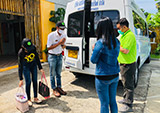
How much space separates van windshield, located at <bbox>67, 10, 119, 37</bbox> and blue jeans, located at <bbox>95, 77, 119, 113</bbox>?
1945 millimetres

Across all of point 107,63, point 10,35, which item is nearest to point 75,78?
point 107,63

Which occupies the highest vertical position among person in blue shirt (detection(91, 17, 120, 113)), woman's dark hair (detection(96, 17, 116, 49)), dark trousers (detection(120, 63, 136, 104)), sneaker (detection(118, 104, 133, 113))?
woman's dark hair (detection(96, 17, 116, 49))

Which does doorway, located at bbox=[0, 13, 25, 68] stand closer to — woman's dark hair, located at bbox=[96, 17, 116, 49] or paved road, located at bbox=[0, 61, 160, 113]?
paved road, located at bbox=[0, 61, 160, 113]

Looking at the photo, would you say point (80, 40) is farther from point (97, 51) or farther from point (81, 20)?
point (97, 51)

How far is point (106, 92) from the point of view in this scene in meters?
1.98

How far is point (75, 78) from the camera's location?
5.11 metres

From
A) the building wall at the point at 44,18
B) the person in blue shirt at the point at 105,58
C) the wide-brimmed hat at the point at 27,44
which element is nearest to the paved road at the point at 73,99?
the person in blue shirt at the point at 105,58

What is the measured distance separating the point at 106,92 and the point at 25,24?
21.7ft

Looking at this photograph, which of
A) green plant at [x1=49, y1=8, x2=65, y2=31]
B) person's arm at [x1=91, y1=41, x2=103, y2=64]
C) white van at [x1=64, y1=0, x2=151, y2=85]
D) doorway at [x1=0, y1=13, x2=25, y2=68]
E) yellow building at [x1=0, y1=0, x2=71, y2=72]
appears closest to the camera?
person's arm at [x1=91, y1=41, x2=103, y2=64]

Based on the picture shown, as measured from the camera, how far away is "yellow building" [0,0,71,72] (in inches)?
262

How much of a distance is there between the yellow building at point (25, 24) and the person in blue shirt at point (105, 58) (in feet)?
18.6

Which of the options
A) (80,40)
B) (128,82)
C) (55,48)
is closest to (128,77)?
(128,82)

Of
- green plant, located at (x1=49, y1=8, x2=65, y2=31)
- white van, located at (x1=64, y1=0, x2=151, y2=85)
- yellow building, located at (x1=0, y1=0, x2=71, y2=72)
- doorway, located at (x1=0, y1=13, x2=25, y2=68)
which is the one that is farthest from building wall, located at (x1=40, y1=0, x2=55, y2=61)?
white van, located at (x1=64, y1=0, x2=151, y2=85)

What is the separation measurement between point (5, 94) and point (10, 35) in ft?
29.7
